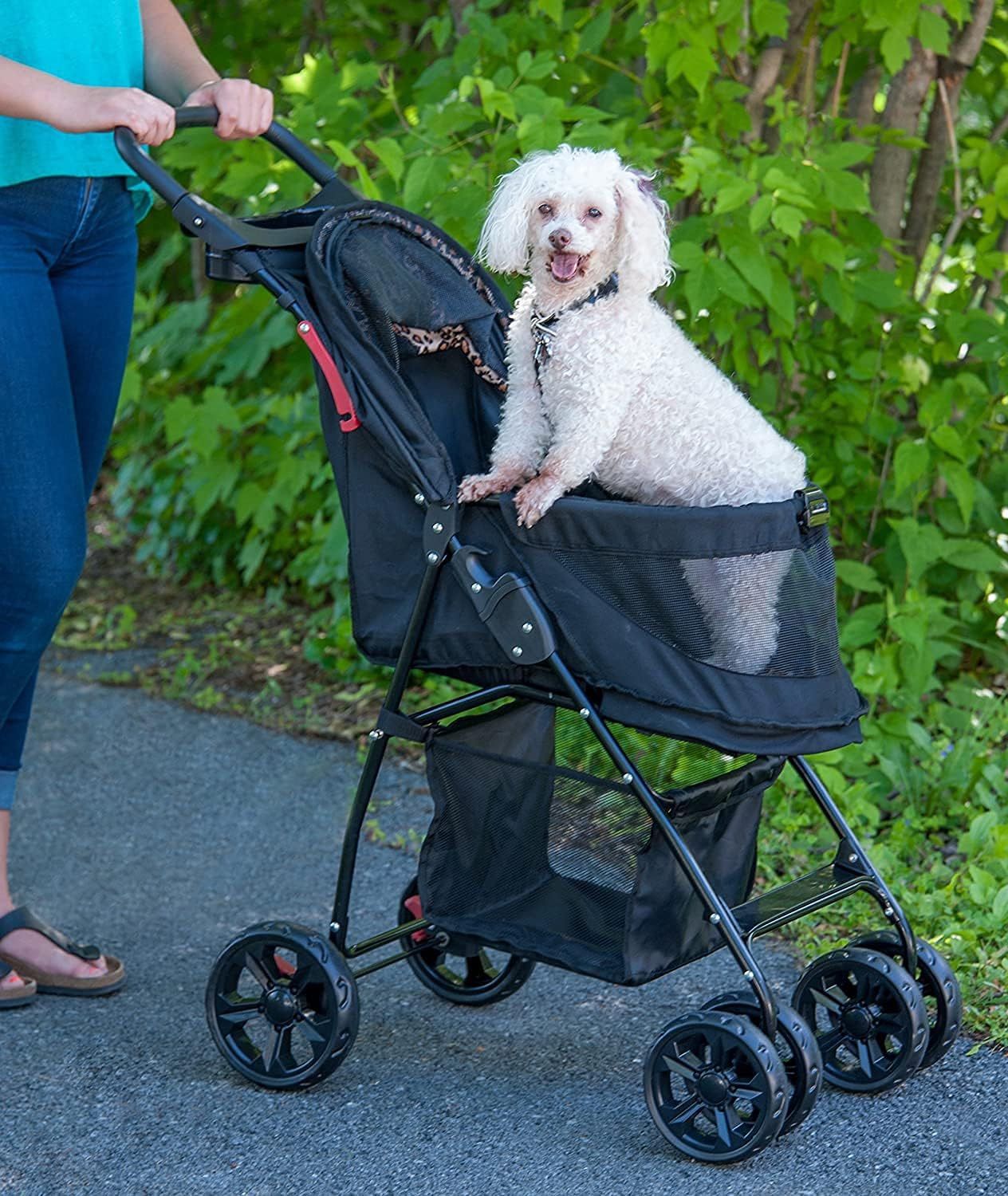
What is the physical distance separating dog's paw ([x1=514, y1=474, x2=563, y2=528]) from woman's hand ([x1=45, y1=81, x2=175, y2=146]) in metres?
0.89

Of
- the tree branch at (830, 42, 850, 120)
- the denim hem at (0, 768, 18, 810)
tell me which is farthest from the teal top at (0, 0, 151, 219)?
the tree branch at (830, 42, 850, 120)

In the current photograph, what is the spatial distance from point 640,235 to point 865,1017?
139 centimetres

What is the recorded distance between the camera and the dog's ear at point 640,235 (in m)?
2.63

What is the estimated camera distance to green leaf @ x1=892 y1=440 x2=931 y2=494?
4227 mm

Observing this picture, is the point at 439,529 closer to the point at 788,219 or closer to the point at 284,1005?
the point at 284,1005

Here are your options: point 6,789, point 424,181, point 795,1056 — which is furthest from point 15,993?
point 424,181

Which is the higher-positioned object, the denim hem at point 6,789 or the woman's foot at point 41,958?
the denim hem at point 6,789

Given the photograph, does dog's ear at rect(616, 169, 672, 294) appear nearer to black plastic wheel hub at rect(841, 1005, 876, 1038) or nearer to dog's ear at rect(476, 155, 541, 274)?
dog's ear at rect(476, 155, 541, 274)

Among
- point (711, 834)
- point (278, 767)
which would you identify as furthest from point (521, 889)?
point (278, 767)

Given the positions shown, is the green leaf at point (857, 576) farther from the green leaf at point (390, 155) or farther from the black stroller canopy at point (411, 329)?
the black stroller canopy at point (411, 329)

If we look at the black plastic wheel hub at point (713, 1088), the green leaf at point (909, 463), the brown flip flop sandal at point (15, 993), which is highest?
the green leaf at point (909, 463)

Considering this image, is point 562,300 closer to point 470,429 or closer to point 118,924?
point 470,429

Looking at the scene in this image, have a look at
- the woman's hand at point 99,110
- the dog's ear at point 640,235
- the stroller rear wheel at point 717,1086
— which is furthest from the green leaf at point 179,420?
the stroller rear wheel at point 717,1086

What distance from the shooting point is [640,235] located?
8.62 feet
